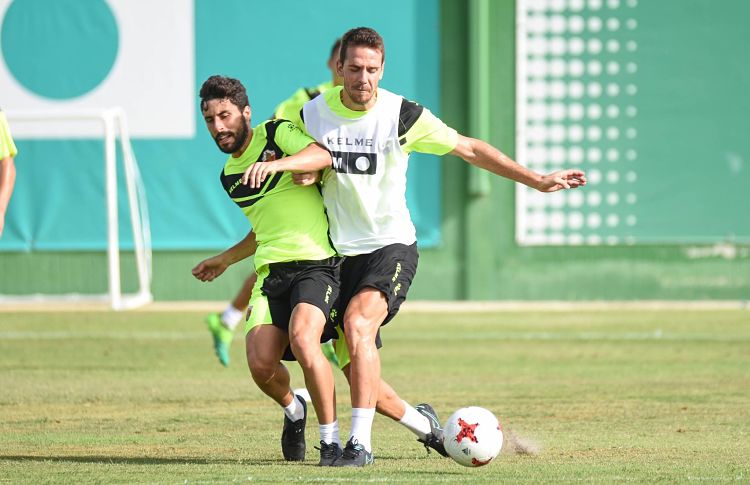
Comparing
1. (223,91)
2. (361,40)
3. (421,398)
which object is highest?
(361,40)

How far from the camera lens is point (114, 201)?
16.5 meters

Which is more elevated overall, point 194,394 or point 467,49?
point 467,49

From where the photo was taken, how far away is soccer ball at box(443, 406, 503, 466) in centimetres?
638

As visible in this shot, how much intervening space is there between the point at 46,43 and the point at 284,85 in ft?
11.0

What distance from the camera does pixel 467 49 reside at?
18391mm

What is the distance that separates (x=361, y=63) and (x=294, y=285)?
1.15 metres

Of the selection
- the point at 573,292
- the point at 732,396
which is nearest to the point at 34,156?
the point at 573,292

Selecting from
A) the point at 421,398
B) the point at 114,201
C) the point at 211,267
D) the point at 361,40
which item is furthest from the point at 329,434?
the point at 114,201

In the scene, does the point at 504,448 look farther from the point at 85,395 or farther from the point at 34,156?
→ the point at 34,156

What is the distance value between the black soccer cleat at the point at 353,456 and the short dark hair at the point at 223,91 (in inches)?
71.6

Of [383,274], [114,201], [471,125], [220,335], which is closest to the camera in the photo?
[383,274]

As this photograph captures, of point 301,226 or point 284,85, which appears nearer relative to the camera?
point 301,226

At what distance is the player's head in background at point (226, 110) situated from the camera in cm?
681

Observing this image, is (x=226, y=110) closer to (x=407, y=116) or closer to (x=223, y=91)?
(x=223, y=91)
